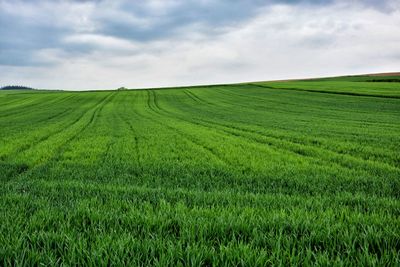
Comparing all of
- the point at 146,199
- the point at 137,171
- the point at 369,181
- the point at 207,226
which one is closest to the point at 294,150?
the point at 369,181

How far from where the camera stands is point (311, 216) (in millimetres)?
4391

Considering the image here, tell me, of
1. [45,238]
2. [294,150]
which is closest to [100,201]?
[45,238]

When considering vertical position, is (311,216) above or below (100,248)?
below

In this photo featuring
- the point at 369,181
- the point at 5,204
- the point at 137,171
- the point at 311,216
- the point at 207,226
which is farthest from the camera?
the point at 137,171

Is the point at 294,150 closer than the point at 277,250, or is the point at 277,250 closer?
the point at 277,250

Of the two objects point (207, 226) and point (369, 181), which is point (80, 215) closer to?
point (207, 226)

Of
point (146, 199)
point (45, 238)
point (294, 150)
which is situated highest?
point (45, 238)

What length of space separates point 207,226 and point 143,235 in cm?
79

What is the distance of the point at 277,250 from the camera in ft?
10.6

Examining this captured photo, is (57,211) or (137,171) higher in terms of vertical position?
(57,211)

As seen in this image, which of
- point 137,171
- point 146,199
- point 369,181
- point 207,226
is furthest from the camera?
point 137,171

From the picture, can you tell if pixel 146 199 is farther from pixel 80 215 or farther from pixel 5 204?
pixel 5 204

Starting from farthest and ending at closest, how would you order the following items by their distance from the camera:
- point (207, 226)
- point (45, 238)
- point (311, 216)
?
point (311, 216)
point (207, 226)
point (45, 238)

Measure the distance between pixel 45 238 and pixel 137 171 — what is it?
17.8 ft
